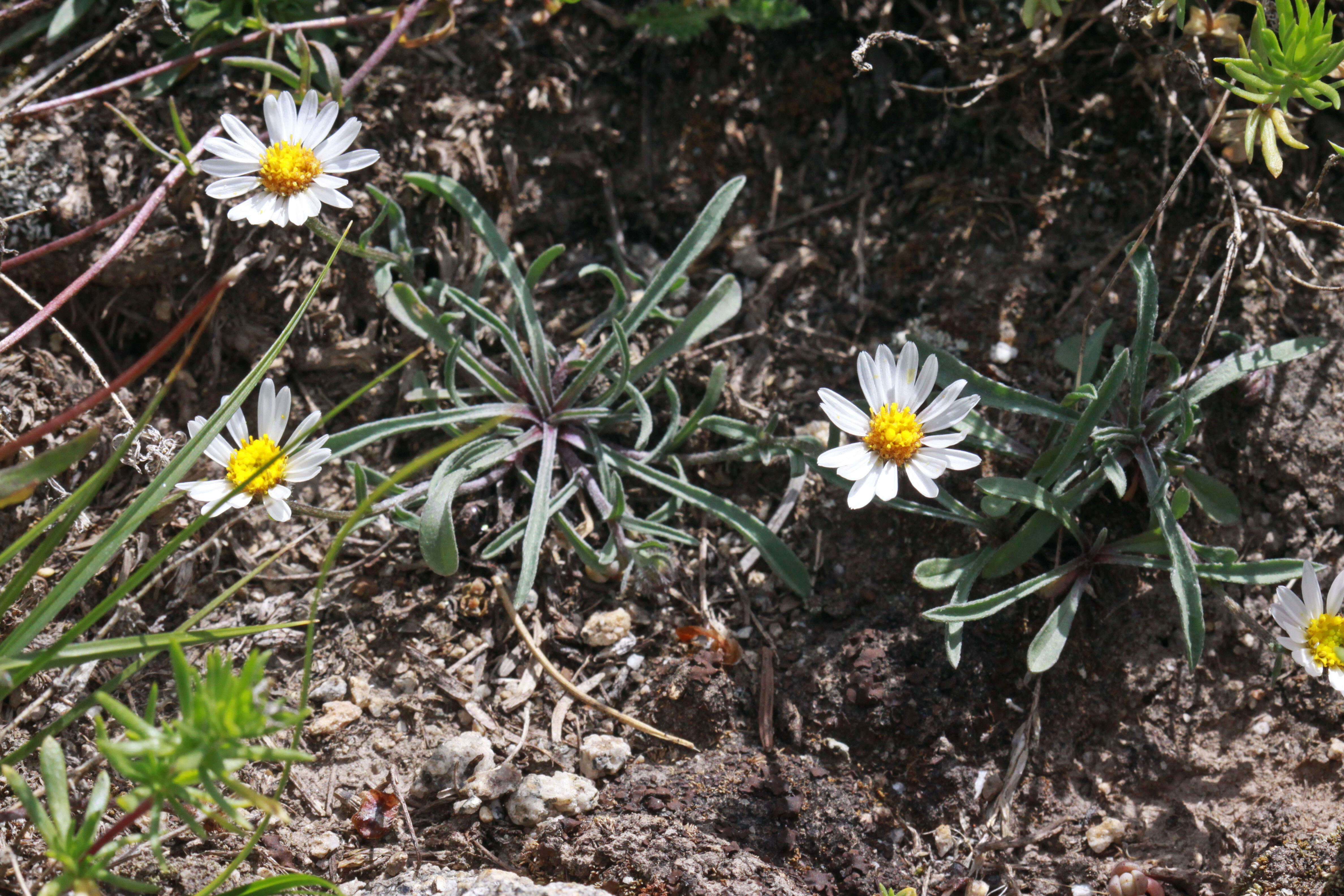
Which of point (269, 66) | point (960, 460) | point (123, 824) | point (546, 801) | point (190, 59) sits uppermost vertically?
point (190, 59)

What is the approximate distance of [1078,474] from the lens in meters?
2.34

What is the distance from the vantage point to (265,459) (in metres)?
2.19

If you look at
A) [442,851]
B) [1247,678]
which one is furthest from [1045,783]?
[442,851]

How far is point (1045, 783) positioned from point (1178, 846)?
0.32m

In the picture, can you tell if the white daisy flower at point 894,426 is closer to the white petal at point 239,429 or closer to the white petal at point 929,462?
the white petal at point 929,462

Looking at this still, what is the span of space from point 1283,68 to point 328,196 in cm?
222

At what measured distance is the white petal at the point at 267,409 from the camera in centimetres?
224

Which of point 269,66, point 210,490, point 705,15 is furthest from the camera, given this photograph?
point 705,15

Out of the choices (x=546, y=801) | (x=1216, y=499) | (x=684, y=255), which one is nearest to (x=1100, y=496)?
(x=1216, y=499)

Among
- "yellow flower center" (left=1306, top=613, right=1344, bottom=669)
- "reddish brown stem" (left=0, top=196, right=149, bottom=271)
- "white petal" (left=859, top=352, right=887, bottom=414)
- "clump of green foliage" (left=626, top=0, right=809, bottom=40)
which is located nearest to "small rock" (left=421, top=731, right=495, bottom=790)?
"white petal" (left=859, top=352, right=887, bottom=414)

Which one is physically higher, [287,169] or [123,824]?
[287,169]

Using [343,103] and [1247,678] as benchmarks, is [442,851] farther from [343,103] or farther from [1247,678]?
[1247,678]

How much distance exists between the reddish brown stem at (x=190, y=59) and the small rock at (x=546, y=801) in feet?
6.27

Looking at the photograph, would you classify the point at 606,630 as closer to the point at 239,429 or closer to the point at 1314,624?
the point at 239,429
